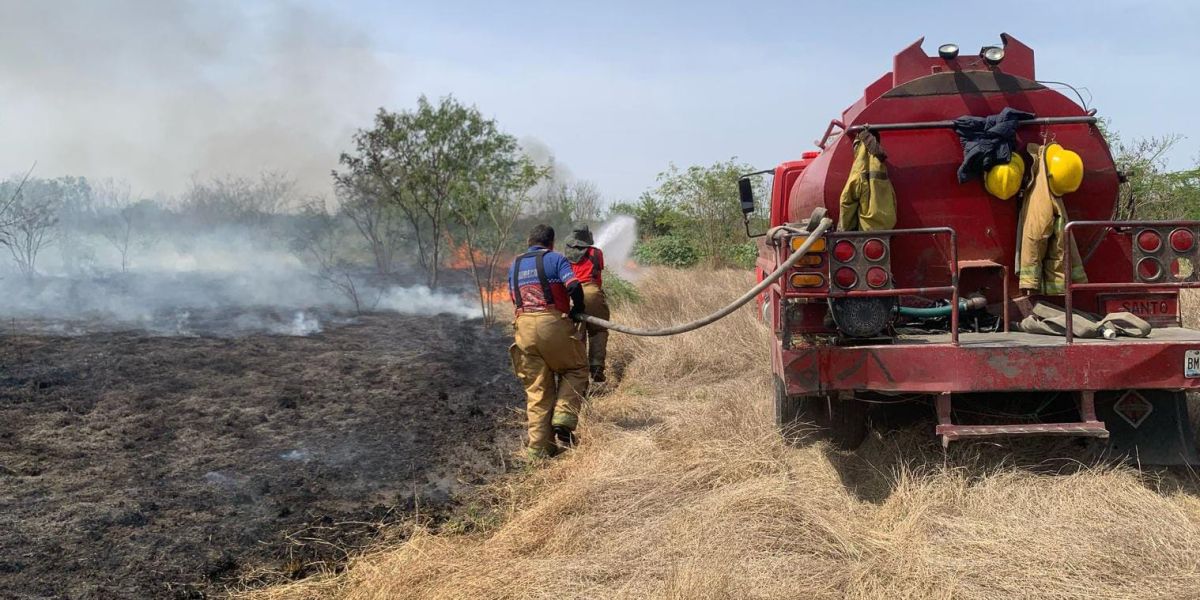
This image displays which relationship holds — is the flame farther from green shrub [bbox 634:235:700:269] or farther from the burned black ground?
the burned black ground

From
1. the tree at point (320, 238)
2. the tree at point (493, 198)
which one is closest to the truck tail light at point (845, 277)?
the tree at point (493, 198)

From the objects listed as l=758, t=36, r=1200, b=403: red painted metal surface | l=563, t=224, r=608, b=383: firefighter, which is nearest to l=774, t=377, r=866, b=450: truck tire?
l=758, t=36, r=1200, b=403: red painted metal surface

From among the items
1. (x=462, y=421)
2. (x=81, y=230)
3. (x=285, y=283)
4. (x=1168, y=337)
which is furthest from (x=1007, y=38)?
(x=81, y=230)

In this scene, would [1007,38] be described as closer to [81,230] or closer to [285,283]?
[285,283]

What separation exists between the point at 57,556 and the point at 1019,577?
4.56m

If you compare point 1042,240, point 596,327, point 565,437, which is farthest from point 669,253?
point 1042,240

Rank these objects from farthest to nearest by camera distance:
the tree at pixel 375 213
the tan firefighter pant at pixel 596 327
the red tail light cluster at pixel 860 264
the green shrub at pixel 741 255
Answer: the tree at pixel 375 213 < the green shrub at pixel 741 255 < the tan firefighter pant at pixel 596 327 < the red tail light cluster at pixel 860 264

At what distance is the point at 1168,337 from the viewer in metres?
4.60

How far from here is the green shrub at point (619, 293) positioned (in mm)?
13000

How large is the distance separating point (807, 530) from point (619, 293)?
9414 millimetres

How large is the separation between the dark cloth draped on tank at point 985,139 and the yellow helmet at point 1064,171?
0.23 m

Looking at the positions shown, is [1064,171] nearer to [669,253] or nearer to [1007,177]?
[1007,177]

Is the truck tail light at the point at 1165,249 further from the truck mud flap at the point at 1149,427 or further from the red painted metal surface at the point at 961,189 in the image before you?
the truck mud flap at the point at 1149,427

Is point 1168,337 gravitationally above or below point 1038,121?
below
